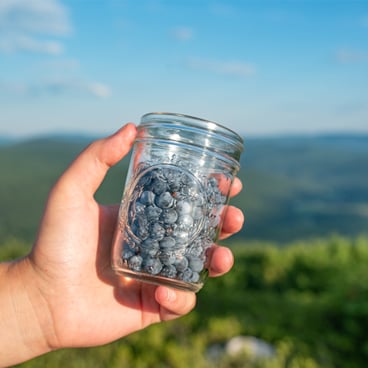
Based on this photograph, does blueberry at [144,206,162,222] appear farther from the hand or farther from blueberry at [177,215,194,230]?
the hand

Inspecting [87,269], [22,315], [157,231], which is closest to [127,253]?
[157,231]

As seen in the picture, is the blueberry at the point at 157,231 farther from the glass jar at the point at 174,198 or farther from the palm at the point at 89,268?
the palm at the point at 89,268

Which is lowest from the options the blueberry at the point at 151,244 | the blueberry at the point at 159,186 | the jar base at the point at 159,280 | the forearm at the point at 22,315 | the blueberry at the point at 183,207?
the forearm at the point at 22,315

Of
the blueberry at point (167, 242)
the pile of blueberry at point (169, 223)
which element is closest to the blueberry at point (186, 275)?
the pile of blueberry at point (169, 223)

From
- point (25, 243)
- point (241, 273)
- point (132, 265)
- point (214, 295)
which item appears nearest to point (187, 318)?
point (214, 295)

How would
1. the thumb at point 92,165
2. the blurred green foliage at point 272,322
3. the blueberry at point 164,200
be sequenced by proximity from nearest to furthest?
the blueberry at point 164,200 < the thumb at point 92,165 < the blurred green foliage at point 272,322

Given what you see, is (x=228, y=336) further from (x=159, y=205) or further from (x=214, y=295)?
(x=159, y=205)

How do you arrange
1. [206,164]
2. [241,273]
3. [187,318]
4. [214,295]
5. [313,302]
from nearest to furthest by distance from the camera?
[206,164]
[187,318]
[313,302]
[214,295]
[241,273]

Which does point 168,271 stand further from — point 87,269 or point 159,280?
point 87,269
